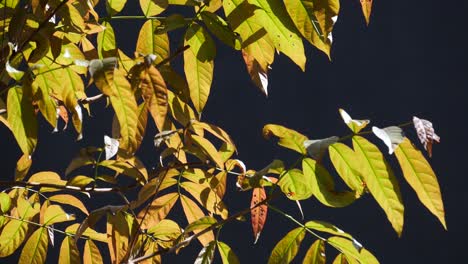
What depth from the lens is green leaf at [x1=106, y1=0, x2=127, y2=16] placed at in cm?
92

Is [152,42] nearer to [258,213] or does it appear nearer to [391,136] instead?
[258,213]

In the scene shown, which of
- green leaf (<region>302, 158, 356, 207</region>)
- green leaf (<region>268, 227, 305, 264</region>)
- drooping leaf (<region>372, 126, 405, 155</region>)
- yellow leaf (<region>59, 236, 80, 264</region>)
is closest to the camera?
drooping leaf (<region>372, 126, 405, 155</region>)

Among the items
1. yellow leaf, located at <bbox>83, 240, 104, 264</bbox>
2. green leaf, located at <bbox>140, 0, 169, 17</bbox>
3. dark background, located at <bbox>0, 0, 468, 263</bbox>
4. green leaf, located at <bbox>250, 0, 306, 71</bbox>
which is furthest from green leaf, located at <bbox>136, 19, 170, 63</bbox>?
dark background, located at <bbox>0, 0, 468, 263</bbox>

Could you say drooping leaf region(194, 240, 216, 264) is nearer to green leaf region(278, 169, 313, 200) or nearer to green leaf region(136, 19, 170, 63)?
green leaf region(278, 169, 313, 200)

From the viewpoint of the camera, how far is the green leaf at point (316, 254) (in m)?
0.87

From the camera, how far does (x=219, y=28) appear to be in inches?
33.9

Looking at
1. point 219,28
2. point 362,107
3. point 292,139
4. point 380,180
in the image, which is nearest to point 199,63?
point 219,28

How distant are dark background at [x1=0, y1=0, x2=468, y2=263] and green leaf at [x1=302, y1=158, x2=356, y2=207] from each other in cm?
270

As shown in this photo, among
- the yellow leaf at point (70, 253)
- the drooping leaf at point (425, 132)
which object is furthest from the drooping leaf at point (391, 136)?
the yellow leaf at point (70, 253)

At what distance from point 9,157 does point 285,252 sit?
2.91 meters

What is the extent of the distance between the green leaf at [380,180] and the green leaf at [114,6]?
335 mm

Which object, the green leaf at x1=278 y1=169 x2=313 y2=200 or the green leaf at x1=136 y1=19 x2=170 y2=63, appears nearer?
the green leaf at x1=278 y1=169 x2=313 y2=200

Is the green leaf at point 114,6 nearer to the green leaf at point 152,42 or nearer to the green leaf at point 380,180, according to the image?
the green leaf at point 152,42

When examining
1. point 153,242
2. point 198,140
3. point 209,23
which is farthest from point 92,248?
point 209,23
